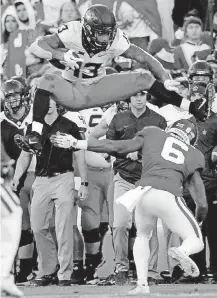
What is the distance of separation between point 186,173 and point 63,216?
1.34 metres

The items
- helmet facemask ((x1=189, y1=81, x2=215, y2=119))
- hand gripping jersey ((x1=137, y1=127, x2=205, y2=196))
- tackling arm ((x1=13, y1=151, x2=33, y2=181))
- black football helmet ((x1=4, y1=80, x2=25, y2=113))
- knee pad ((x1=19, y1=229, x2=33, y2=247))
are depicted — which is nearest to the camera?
hand gripping jersey ((x1=137, y1=127, x2=205, y2=196))

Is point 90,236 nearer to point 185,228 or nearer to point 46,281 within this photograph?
point 46,281

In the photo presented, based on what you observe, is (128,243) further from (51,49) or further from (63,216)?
(51,49)

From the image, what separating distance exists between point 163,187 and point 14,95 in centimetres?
235

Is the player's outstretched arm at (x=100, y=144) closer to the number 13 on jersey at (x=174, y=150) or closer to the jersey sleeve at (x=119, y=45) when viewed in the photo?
the number 13 on jersey at (x=174, y=150)

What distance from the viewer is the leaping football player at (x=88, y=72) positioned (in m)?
7.91

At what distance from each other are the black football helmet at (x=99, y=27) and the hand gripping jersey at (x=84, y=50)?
0.11m

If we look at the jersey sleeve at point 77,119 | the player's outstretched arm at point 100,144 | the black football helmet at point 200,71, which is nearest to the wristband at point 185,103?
the player's outstretched arm at point 100,144

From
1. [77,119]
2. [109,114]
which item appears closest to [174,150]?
[109,114]

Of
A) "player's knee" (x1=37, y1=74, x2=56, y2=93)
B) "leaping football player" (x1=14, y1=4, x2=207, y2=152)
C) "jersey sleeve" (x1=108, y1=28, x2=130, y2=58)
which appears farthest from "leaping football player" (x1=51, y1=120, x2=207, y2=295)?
"jersey sleeve" (x1=108, y1=28, x2=130, y2=58)

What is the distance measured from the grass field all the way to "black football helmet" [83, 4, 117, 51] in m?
2.01

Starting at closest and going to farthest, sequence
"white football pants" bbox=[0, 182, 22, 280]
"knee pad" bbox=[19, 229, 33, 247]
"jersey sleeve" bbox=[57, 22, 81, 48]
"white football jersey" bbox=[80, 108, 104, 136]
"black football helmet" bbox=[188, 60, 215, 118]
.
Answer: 1. "white football pants" bbox=[0, 182, 22, 280]
2. "jersey sleeve" bbox=[57, 22, 81, 48]
3. "black football helmet" bbox=[188, 60, 215, 118]
4. "knee pad" bbox=[19, 229, 33, 247]
5. "white football jersey" bbox=[80, 108, 104, 136]

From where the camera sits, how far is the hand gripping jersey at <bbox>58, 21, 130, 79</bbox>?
26.4ft

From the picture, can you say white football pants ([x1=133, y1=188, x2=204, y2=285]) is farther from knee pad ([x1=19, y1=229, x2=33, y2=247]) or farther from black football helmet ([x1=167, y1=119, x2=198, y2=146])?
knee pad ([x1=19, y1=229, x2=33, y2=247])
